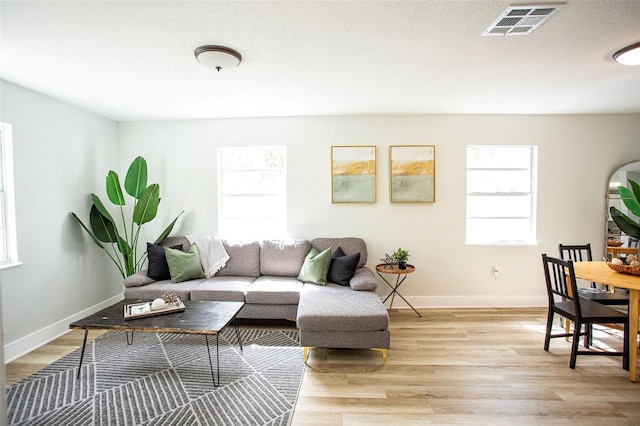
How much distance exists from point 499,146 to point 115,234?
5.02m

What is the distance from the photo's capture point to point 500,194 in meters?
4.13

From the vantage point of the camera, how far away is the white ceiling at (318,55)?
6.13ft

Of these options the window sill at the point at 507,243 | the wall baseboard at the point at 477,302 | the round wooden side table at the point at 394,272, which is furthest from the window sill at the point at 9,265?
the window sill at the point at 507,243

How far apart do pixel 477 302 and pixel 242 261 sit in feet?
10.2

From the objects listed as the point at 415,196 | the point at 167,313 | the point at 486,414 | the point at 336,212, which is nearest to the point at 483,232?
the point at 415,196

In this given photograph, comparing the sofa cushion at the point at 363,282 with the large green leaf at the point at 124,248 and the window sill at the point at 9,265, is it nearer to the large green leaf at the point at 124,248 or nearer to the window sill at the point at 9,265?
the large green leaf at the point at 124,248

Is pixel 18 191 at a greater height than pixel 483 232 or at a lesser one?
→ greater

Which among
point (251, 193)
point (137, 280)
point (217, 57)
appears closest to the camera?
point (217, 57)

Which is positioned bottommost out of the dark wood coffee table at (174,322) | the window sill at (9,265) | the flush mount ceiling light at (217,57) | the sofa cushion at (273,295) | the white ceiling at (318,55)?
the sofa cushion at (273,295)

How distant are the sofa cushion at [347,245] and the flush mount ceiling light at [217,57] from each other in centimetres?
226

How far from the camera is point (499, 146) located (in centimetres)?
404

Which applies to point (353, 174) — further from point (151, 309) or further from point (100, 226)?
point (100, 226)

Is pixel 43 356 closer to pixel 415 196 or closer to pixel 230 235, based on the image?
pixel 230 235

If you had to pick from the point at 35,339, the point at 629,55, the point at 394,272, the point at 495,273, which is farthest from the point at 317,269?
the point at 629,55
